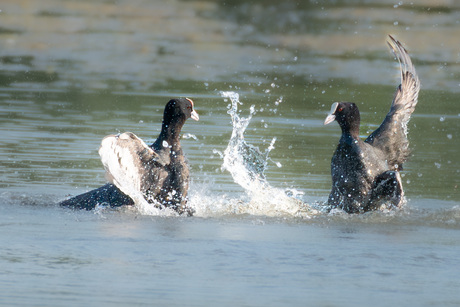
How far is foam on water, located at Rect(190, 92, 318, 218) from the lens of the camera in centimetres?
838

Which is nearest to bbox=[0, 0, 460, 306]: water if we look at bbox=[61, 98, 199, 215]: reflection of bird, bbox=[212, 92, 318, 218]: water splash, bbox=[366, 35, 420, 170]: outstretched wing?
bbox=[212, 92, 318, 218]: water splash

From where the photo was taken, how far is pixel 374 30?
74.1ft

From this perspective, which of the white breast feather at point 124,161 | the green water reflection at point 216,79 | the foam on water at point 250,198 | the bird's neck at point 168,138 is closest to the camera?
the white breast feather at point 124,161

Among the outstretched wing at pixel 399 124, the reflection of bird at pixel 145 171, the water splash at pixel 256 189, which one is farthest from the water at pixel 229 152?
the outstretched wing at pixel 399 124

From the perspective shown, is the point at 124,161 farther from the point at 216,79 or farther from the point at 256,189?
the point at 216,79

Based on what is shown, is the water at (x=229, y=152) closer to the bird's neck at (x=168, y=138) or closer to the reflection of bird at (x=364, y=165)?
the reflection of bird at (x=364, y=165)

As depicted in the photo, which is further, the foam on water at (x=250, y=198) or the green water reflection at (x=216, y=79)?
the green water reflection at (x=216, y=79)

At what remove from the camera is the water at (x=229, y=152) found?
597 cm

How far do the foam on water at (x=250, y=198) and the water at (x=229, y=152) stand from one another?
2cm

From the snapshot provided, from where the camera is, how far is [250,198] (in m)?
8.96

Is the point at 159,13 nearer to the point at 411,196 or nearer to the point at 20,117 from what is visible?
the point at 20,117

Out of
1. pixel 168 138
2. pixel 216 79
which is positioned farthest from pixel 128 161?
pixel 216 79

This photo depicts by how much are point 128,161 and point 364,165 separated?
2.00 metres

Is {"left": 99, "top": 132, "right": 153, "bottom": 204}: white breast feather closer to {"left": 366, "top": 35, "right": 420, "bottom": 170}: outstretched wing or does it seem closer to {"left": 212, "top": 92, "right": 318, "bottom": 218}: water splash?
{"left": 212, "top": 92, "right": 318, "bottom": 218}: water splash
